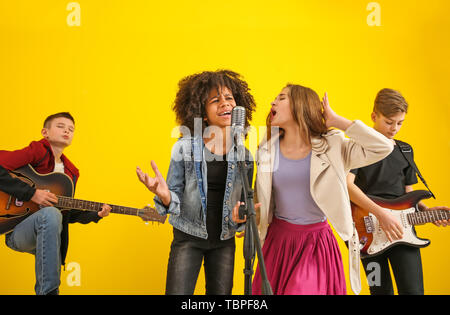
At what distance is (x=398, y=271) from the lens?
2.51m

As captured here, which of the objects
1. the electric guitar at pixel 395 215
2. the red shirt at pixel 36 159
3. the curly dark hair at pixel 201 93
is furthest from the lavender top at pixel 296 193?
the red shirt at pixel 36 159

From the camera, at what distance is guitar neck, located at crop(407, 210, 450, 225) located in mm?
2674

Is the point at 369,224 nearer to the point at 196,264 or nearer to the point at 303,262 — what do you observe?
the point at 303,262

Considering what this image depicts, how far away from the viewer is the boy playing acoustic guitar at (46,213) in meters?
2.43

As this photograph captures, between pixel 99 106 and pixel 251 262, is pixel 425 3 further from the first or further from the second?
pixel 251 262

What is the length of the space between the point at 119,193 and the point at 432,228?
2799 mm

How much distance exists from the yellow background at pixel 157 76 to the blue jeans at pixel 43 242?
697 mm

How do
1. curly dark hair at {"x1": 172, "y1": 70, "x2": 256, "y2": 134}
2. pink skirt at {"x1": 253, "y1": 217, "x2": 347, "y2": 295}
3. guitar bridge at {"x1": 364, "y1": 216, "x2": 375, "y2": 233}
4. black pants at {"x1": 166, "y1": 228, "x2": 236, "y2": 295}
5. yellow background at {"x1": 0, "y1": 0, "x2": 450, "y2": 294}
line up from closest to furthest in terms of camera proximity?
pink skirt at {"x1": 253, "y1": 217, "x2": 347, "y2": 295}, black pants at {"x1": 166, "y1": 228, "x2": 236, "y2": 295}, curly dark hair at {"x1": 172, "y1": 70, "x2": 256, "y2": 134}, guitar bridge at {"x1": 364, "y1": 216, "x2": 375, "y2": 233}, yellow background at {"x1": 0, "y1": 0, "x2": 450, "y2": 294}

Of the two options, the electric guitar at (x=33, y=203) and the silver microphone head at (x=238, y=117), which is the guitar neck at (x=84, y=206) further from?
the silver microphone head at (x=238, y=117)

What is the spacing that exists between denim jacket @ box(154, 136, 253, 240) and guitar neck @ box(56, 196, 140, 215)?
0.93m

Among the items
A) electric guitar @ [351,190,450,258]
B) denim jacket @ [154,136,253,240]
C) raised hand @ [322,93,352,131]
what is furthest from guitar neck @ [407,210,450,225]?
denim jacket @ [154,136,253,240]

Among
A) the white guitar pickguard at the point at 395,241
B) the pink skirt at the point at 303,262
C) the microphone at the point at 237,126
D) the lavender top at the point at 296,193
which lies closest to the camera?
the microphone at the point at 237,126

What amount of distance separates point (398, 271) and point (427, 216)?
456mm

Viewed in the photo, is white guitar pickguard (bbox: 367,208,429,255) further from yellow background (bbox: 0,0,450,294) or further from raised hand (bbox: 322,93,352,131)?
yellow background (bbox: 0,0,450,294)
